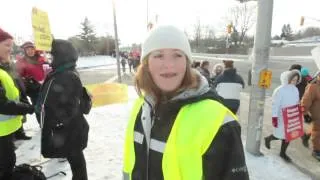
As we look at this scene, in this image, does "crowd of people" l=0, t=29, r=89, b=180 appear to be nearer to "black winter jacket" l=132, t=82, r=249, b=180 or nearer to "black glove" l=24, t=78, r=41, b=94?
"black winter jacket" l=132, t=82, r=249, b=180

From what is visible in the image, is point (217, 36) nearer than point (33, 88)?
No

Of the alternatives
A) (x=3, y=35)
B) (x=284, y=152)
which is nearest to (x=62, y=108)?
(x=3, y=35)

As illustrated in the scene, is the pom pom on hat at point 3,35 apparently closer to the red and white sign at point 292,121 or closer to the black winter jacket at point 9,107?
the black winter jacket at point 9,107

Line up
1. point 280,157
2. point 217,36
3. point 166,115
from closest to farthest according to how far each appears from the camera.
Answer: point 166,115 < point 280,157 < point 217,36

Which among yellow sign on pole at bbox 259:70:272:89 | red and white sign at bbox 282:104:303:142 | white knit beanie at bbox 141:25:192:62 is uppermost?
white knit beanie at bbox 141:25:192:62

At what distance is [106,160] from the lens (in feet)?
17.8

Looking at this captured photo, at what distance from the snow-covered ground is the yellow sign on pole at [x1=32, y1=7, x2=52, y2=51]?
1.85m

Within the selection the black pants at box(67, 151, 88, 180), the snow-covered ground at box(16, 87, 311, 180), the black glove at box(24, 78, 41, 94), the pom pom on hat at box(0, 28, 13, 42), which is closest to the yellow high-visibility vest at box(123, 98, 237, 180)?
the black pants at box(67, 151, 88, 180)

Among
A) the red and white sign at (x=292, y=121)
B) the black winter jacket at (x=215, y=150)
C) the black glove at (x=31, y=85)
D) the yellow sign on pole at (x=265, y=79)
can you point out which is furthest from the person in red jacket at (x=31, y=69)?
the black winter jacket at (x=215, y=150)

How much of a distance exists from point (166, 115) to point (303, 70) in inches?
325

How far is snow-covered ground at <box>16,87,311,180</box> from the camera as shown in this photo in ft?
16.0

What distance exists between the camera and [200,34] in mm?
82562

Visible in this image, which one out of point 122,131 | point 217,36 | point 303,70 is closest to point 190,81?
point 122,131

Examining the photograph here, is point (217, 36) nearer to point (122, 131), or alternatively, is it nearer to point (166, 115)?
point (122, 131)
